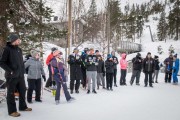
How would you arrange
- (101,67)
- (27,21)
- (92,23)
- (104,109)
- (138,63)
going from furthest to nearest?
(92,23) < (138,63) < (101,67) < (27,21) < (104,109)

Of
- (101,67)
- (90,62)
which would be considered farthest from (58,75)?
(101,67)

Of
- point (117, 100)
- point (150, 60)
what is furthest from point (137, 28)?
point (117, 100)

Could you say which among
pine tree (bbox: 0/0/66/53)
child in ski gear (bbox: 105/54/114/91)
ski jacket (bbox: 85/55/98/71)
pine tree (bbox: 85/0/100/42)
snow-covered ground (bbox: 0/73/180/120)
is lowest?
snow-covered ground (bbox: 0/73/180/120)

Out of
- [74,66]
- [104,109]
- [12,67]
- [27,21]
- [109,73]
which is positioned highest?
[27,21]

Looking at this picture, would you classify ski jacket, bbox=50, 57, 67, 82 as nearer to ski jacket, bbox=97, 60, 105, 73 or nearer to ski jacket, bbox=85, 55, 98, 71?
ski jacket, bbox=85, 55, 98, 71

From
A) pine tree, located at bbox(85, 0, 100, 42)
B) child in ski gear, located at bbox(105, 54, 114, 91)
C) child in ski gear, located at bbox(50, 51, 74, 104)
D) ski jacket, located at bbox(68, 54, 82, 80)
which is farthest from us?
pine tree, located at bbox(85, 0, 100, 42)

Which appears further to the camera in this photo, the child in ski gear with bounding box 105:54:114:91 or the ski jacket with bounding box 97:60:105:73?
the ski jacket with bounding box 97:60:105:73

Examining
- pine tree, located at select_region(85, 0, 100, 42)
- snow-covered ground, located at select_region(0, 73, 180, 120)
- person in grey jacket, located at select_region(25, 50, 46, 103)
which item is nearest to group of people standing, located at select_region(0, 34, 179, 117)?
person in grey jacket, located at select_region(25, 50, 46, 103)

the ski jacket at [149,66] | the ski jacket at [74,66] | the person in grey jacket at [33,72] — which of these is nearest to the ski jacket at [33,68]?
the person in grey jacket at [33,72]

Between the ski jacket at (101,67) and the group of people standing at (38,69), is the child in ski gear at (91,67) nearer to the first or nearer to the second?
the group of people standing at (38,69)

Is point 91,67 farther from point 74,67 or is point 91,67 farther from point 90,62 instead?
point 74,67

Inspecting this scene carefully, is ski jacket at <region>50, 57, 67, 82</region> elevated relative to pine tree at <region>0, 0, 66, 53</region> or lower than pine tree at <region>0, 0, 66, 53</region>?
lower

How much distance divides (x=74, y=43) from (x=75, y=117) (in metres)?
14.9

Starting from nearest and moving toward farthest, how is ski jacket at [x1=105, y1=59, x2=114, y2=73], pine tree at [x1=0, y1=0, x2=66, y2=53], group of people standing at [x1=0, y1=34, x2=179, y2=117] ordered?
group of people standing at [x1=0, y1=34, x2=179, y2=117]
pine tree at [x1=0, y1=0, x2=66, y2=53]
ski jacket at [x1=105, y1=59, x2=114, y2=73]
